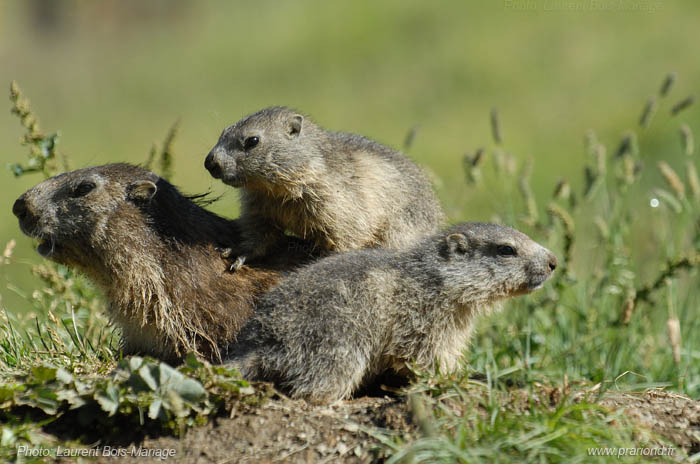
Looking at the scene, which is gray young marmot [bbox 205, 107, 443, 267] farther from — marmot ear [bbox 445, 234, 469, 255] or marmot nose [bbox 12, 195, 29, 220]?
marmot nose [bbox 12, 195, 29, 220]

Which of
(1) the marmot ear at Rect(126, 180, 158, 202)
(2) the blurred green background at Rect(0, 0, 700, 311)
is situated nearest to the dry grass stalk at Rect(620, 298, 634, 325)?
(1) the marmot ear at Rect(126, 180, 158, 202)

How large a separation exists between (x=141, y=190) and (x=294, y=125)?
1.55 m

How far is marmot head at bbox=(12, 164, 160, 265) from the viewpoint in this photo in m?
5.73

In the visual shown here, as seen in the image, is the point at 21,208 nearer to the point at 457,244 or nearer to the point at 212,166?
the point at 212,166

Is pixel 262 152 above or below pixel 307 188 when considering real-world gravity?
above

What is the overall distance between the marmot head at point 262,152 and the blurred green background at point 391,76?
1018 centimetres

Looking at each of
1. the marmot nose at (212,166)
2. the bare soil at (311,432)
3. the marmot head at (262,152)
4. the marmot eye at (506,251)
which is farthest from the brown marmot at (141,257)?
the marmot eye at (506,251)

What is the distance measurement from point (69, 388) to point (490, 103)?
53.4 feet

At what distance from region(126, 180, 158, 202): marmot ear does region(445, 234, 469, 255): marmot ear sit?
7.85 ft

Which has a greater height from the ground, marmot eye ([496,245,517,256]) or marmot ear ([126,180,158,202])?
marmot ear ([126,180,158,202])

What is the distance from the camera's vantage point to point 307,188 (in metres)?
6.44

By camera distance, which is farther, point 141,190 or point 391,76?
point 391,76

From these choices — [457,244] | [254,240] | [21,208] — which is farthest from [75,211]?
[457,244]

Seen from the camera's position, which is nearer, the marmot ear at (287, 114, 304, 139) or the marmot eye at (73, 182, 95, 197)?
the marmot eye at (73, 182, 95, 197)
